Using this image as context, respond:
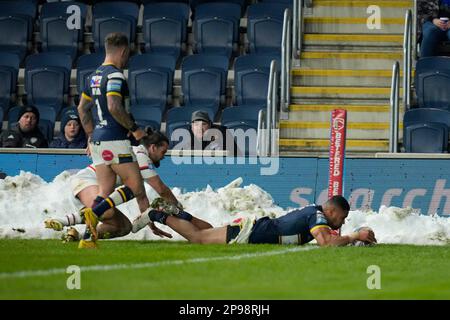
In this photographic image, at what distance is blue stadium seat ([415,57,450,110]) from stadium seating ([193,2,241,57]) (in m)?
3.30

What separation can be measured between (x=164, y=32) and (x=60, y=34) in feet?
5.84

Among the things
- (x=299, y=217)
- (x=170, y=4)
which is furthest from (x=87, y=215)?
(x=170, y=4)

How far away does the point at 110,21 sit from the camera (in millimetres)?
22578

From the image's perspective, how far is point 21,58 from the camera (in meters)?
22.9

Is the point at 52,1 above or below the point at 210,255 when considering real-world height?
above

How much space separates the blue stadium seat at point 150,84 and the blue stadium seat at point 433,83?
386cm

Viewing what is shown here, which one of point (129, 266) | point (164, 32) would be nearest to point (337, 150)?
point (129, 266)

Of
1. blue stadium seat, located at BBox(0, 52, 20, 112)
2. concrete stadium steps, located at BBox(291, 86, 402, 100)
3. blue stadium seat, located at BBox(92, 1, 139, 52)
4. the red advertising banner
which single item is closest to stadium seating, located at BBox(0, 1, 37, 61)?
blue stadium seat, located at BBox(0, 52, 20, 112)

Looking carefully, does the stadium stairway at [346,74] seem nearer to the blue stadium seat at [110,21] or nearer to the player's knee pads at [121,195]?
the blue stadium seat at [110,21]

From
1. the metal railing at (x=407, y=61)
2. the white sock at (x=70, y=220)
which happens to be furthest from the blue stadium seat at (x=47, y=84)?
the white sock at (x=70, y=220)

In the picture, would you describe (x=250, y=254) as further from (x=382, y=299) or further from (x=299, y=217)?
(x=382, y=299)

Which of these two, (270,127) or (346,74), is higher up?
(346,74)

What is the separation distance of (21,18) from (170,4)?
8.13 feet

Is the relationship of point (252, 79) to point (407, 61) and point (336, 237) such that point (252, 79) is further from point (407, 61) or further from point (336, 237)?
point (336, 237)
